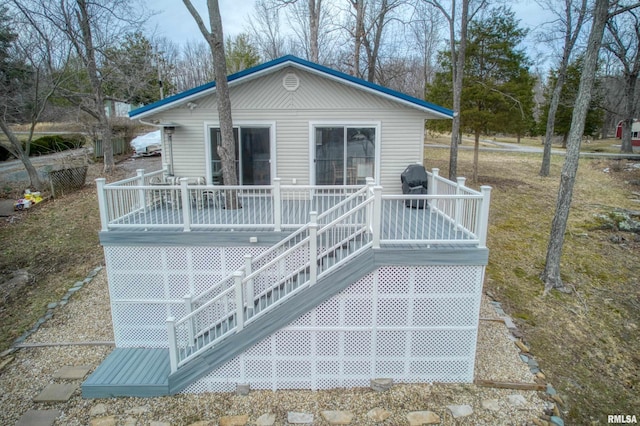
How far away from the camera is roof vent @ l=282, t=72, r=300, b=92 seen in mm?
8641

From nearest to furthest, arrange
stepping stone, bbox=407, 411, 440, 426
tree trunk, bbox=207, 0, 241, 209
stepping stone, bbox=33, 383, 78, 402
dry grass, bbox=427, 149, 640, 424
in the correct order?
1. stepping stone, bbox=407, 411, 440, 426
2. stepping stone, bbox=33, 383, 78, 402
3. dry grass, bbox=427, 149, 640, 424
4. tree trunk, bbox=207, 0, 241, 209

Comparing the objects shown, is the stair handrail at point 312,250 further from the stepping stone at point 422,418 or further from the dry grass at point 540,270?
the dry grass at point 540,270

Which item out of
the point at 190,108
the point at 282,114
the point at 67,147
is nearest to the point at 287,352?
the point at 282,114

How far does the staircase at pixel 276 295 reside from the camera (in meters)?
5.27

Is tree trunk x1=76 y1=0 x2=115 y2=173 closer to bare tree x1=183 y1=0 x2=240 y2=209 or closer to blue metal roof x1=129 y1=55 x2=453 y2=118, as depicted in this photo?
blue metal roof x1=129 y1=55 x2=453 y2=118

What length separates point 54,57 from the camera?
1567 cm

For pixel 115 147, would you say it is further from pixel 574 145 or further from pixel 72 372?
pixel 574 145

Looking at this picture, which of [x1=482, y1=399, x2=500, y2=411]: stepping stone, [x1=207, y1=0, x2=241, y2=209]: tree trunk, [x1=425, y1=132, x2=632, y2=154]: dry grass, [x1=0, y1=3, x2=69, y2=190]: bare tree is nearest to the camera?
[x1=482, y1=399, x2=500, y2=411]: stepping stone

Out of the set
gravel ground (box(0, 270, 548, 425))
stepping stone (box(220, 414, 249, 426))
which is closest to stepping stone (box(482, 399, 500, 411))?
gravel ground (box(0, 270, 548, 425))

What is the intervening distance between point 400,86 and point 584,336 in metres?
26.5

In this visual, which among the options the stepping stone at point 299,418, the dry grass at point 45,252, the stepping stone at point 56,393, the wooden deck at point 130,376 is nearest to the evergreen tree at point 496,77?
the stepping stone at point 299,418

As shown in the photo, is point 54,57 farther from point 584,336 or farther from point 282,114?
point 584,336

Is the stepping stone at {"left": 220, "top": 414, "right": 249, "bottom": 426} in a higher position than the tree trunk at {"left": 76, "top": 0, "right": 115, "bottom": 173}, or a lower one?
lower

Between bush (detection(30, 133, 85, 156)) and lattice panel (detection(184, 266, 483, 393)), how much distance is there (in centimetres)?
2103
